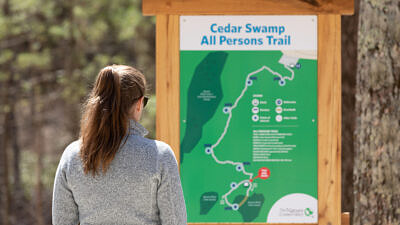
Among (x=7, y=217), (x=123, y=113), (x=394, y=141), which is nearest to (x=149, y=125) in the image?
(x=7, y=217)

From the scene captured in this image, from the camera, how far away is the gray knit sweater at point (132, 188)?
75.8 inches

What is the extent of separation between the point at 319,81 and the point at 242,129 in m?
0.54

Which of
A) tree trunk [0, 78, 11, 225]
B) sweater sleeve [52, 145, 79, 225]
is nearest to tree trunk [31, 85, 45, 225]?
tree trunk [0, 78, 11, 225]

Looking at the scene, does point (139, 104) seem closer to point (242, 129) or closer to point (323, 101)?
point (242, 129)

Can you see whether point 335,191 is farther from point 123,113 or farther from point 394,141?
point 123,113

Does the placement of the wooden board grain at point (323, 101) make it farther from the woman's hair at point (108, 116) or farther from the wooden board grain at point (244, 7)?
the woman's hair at point (108, 116)

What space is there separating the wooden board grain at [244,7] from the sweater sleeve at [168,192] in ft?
4.29

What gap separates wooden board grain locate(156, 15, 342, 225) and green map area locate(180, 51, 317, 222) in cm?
4

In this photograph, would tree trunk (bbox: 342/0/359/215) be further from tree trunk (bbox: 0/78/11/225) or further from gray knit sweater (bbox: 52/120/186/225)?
tree trunk (bbox: 0/78/11/225)

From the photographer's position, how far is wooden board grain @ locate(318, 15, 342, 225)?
9.95ft

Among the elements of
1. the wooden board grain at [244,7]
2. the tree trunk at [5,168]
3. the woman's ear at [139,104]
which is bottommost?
the tree trunk at [5,168]

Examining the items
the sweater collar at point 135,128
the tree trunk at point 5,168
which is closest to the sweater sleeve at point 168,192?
the sweater collar at point 135,128

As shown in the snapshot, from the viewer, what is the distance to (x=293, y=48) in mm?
3049

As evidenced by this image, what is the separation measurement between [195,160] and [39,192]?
7751mm
